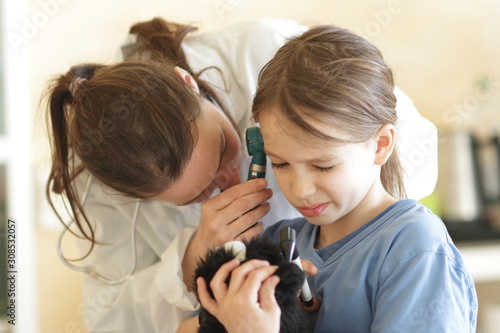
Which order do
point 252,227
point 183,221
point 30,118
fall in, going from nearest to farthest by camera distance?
1. point 252,227
2. point 183,221
3. point 30,118

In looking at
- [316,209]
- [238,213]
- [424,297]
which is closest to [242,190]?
Result: [238,213]

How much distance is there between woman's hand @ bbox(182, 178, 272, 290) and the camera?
100 centimetres

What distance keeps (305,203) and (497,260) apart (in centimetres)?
154

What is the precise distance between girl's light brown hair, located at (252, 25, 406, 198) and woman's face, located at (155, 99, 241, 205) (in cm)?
16

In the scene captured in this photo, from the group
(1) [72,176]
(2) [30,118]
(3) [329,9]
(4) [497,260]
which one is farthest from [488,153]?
(2) [30,118]

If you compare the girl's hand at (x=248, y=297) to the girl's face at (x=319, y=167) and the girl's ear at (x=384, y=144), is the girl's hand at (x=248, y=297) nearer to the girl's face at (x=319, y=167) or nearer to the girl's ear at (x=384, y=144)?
the girl's face at (x=319, y=167)

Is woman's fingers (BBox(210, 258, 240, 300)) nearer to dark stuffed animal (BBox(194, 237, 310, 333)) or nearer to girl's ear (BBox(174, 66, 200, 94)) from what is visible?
dark stuffed animal (BBox(194, 237, 310, 333))

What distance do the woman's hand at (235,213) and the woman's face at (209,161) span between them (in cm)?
6

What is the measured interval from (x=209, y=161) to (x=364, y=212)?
0.33m

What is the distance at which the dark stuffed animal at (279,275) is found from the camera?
2.34 ft

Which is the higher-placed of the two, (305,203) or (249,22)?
(249,22)

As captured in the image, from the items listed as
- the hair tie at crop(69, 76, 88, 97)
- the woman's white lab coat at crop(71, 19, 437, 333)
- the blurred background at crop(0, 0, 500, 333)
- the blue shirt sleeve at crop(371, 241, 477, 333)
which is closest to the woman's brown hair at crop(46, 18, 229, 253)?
the hair tie at crop(69, 76, 88, 97)

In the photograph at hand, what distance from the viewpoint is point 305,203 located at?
2.72 feet

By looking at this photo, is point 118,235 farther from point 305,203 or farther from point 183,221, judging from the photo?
point 305,203
